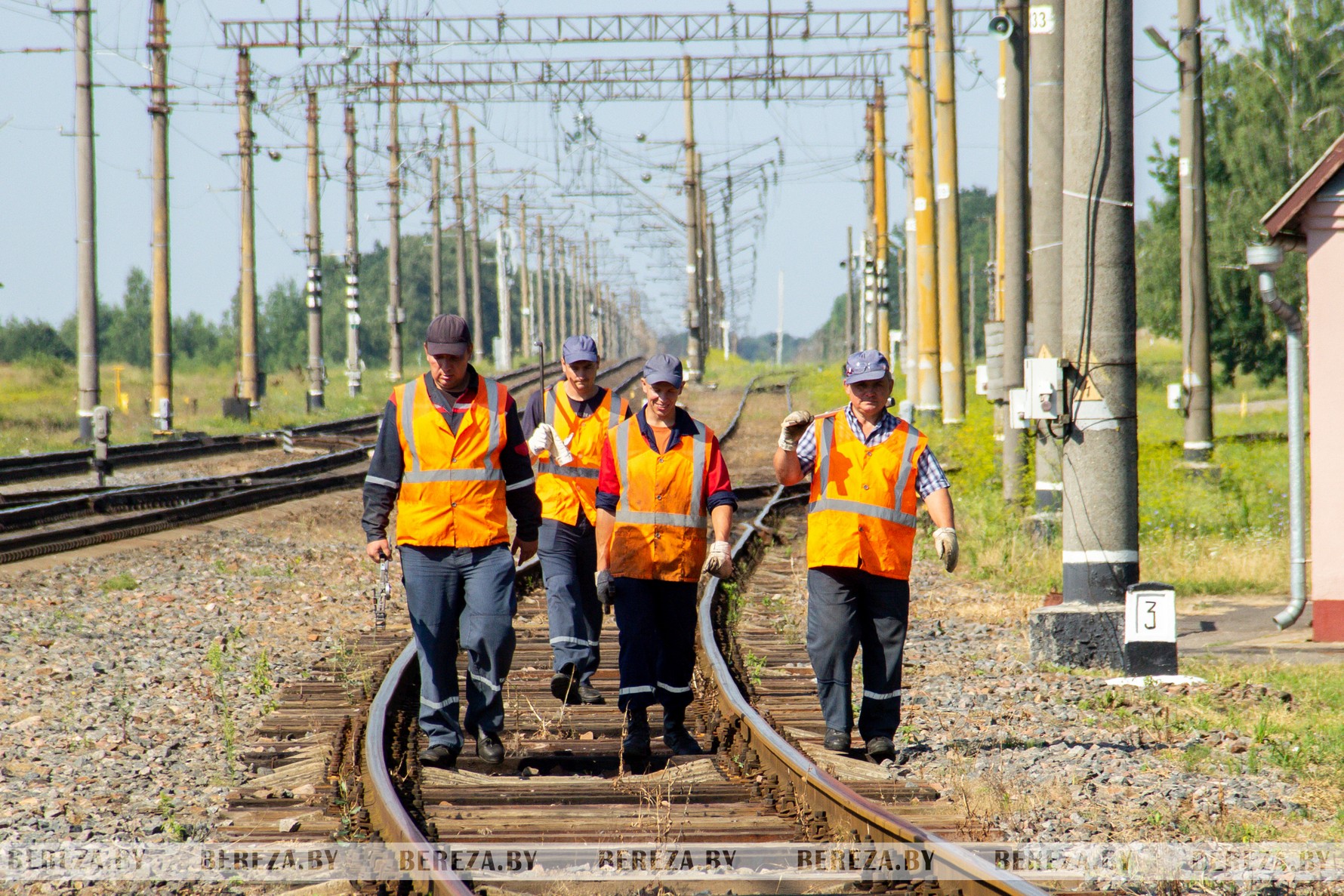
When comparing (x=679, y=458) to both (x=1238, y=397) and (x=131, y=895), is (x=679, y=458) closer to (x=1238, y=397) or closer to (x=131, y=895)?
(x=131, y=895)

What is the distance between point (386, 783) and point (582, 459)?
2750 mm

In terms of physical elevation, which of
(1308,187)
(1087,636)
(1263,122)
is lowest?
(1087,636)

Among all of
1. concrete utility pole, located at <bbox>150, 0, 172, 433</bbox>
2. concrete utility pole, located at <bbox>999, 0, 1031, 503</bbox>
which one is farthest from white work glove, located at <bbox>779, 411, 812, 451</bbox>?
concrete utility pole, located at <bbox>150, 0, 172, 433</bbox>

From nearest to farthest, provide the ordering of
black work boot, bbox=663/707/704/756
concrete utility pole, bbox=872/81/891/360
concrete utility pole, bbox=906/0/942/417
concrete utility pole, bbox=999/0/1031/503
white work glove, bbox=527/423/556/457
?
black work boot, bbox=663/707/704/756
white work glove, bbox=527/423/556/457
concrete utility pole, bbox=999/0/1031/503
concrete utility pole, bbox=906/0/942/417
concrete utility pole, bbox=872/81/891/360

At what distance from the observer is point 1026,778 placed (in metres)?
6.79

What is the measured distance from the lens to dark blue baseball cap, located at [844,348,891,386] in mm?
7109

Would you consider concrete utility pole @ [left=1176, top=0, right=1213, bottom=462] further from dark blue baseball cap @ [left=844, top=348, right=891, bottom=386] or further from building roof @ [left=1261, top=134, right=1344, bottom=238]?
dark blue baseball cap @ [left=844, top=348, right=891, bottom=386]

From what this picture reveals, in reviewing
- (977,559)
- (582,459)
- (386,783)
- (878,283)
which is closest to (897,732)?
(582,459)

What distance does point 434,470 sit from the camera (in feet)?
22.8

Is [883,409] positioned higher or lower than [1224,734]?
higher

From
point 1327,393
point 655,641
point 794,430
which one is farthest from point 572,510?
point 1327,393

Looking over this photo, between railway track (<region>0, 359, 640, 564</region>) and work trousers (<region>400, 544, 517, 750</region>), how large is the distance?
8691mm

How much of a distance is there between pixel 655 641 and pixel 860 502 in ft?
4.08

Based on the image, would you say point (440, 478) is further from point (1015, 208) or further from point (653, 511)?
point (1015, 208)
